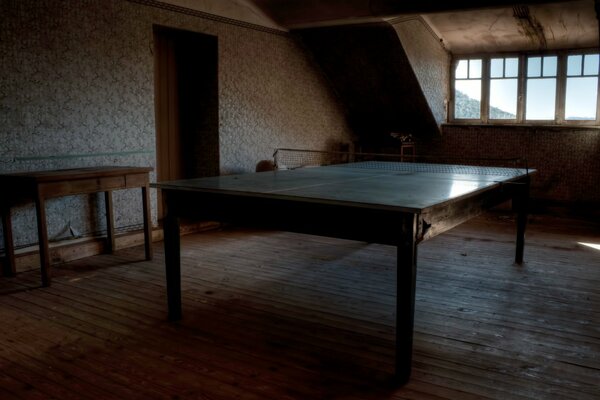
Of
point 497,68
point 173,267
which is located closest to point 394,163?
point 173,267

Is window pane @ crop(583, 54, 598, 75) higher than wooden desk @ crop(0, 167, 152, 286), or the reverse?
window pane @ crop(583, 54, 598, 75)

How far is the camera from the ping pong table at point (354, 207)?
256 centimetres

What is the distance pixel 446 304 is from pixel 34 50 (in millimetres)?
3712

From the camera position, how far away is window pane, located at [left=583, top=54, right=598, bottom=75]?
7.40 meters

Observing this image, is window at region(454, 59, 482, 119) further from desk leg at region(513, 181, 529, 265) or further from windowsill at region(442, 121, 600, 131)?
desk leg at region(513, 181, 529, 265)

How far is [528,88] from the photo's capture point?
7832 mm

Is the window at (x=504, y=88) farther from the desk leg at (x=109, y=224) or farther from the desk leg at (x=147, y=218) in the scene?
the desk leg at (x=109, y=224)

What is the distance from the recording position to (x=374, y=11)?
5.99 m

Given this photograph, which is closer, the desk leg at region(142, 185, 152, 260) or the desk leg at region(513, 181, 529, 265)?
the desk leg at region(513, 181, 529, 265)

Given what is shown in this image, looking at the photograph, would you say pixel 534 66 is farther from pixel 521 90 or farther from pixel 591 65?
Result: pixel 591 65

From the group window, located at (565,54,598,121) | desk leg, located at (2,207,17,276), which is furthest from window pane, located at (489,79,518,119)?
desk leg, located at (2,207,17,276)

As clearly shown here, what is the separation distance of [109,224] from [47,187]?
1075mm

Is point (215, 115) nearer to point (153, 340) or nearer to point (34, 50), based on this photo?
point (34, 50)

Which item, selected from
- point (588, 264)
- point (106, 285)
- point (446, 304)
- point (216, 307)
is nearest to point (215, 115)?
point (106, 285)
